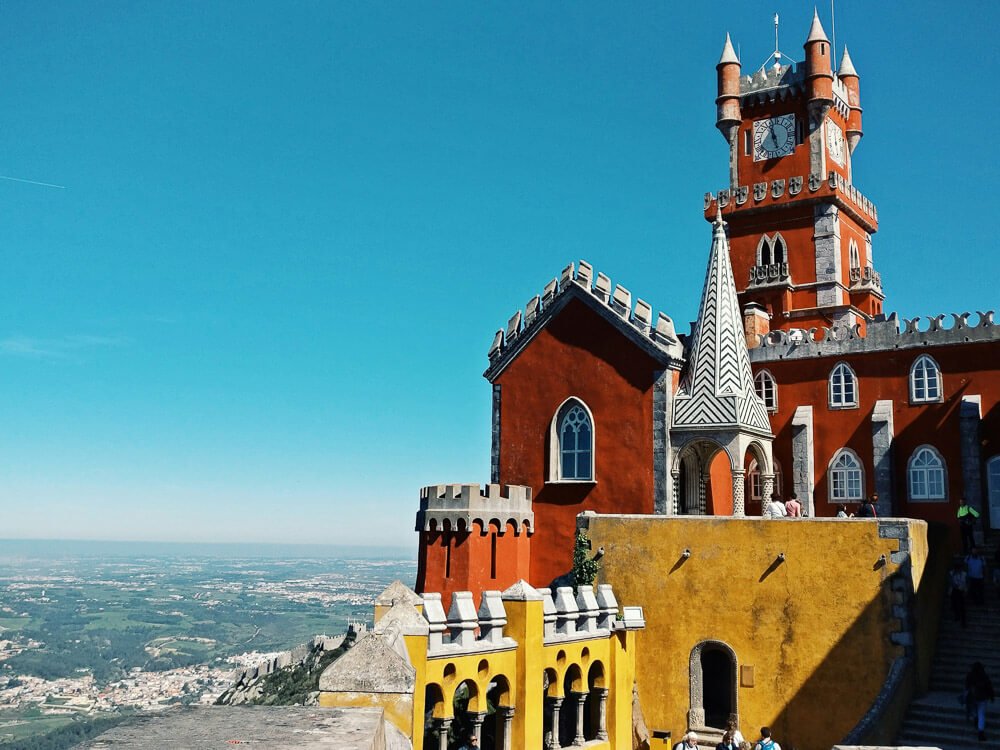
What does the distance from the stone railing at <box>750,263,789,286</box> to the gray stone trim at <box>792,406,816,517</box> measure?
24.4 feet

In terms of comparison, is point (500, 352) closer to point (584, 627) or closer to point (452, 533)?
point (452, 533)

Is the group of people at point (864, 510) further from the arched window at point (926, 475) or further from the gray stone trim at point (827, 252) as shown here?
the gray stone trim at point (827, 252)

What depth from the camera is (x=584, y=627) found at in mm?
20234

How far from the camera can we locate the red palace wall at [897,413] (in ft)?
87.8

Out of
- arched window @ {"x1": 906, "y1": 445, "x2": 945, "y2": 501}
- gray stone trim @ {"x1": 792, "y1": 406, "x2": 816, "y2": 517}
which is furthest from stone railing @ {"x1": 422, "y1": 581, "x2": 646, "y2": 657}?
arched window @ {"x1": 906, "y1": 445, "x2": 945, "y2": 501}

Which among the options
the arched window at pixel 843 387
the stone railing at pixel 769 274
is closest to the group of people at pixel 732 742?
the arched window at pixel 843 387

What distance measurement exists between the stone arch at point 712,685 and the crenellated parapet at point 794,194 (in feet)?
61.8

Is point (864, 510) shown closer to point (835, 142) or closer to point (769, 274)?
point (769, 274)

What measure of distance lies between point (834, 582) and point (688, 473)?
685 cm

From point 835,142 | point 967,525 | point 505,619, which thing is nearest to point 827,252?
point 835,142

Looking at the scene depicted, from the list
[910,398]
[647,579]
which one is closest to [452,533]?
[647,579]

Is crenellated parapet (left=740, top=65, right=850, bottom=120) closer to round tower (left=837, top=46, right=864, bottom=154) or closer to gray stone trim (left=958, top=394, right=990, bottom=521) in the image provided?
round tower (left=837, top=46, right=864, bottom=154)

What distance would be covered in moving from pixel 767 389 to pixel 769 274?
22.0ft

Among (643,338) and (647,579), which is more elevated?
(643,338)
